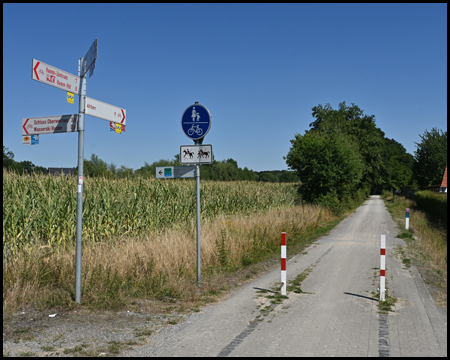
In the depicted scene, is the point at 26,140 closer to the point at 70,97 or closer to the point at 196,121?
the point at 70,97

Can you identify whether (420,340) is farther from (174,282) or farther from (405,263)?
(405,263)

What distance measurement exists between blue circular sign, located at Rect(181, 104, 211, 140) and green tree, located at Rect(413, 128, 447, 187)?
6094 centimetres

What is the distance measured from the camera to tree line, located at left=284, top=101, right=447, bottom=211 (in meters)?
27.7

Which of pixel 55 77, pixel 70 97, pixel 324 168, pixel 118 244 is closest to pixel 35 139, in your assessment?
pixel 70 97

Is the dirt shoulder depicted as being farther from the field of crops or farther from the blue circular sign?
the blue circular sign

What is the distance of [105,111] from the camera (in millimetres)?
6547

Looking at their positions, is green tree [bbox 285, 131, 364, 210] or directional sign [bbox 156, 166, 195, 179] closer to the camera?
directional sign [bbox 156, 166, 195, 179]

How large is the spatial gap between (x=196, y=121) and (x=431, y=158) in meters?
63.3

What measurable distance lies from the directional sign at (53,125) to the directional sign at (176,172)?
2.15 m

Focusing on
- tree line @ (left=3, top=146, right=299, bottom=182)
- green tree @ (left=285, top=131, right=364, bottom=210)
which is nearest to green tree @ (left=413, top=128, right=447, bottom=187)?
tree line @ (left=3, top=146, right=299, bottom=182)

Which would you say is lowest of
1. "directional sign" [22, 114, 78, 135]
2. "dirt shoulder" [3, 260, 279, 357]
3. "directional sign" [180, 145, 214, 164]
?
"dirt shoulder" [3, 260, 279, 357]

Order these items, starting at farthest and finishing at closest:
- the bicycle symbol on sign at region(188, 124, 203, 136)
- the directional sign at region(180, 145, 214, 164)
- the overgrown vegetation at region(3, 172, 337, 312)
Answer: the bicycle symbol on sign at region(188, 124, 203, 136), the directional sign at region(180, 145, 214, 164), the overgrown vegetation at region(3, 172, 337, 312)

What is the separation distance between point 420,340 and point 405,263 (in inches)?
235

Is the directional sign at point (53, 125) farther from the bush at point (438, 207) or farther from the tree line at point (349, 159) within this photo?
the tree line at point (349, 159)
